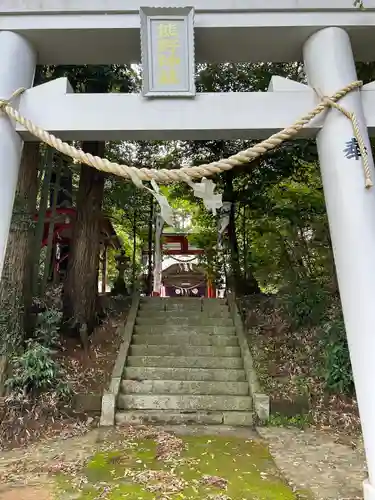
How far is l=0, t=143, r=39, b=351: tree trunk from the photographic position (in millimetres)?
5647

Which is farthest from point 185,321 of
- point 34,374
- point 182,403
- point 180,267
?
point 180,267

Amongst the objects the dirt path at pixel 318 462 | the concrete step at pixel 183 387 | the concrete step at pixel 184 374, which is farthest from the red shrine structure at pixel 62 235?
the dirt path at pixel 318 462

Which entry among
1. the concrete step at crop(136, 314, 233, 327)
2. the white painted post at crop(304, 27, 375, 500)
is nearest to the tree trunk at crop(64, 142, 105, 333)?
the concrete step at crop(136, 314, 233, 327)

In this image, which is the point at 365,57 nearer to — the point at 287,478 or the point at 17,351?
the point at 287,478

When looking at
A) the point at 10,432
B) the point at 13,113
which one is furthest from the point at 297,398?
the point at 13,113

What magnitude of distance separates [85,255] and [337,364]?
4.63 meters

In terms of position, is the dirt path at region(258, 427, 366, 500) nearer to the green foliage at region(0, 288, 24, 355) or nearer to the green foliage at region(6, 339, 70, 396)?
the green foliage at region(6, 339, 70, 396)

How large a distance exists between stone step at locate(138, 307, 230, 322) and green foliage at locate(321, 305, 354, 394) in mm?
2815

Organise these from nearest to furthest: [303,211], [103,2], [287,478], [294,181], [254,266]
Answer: [103,2] → [287,478] → [303,211] → [294,181] → [254,266]

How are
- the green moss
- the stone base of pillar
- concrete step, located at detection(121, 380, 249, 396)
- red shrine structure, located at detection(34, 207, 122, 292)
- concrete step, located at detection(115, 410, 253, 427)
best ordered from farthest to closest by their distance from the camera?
red shrine structure, located at detection(34, 207, 122, 292) → concrete step, located at detection(121, 380, 249, 396) → concrete step, located at detection(115, 410, 253, 427) → the green moss → the stone base of pillar

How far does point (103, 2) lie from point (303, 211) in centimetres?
649

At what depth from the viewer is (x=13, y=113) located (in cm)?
299

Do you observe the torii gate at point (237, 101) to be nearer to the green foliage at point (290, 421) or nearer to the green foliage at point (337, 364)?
the green foliage at point (290, 421)

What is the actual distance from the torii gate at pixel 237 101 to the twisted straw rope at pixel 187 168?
0.07 meters
